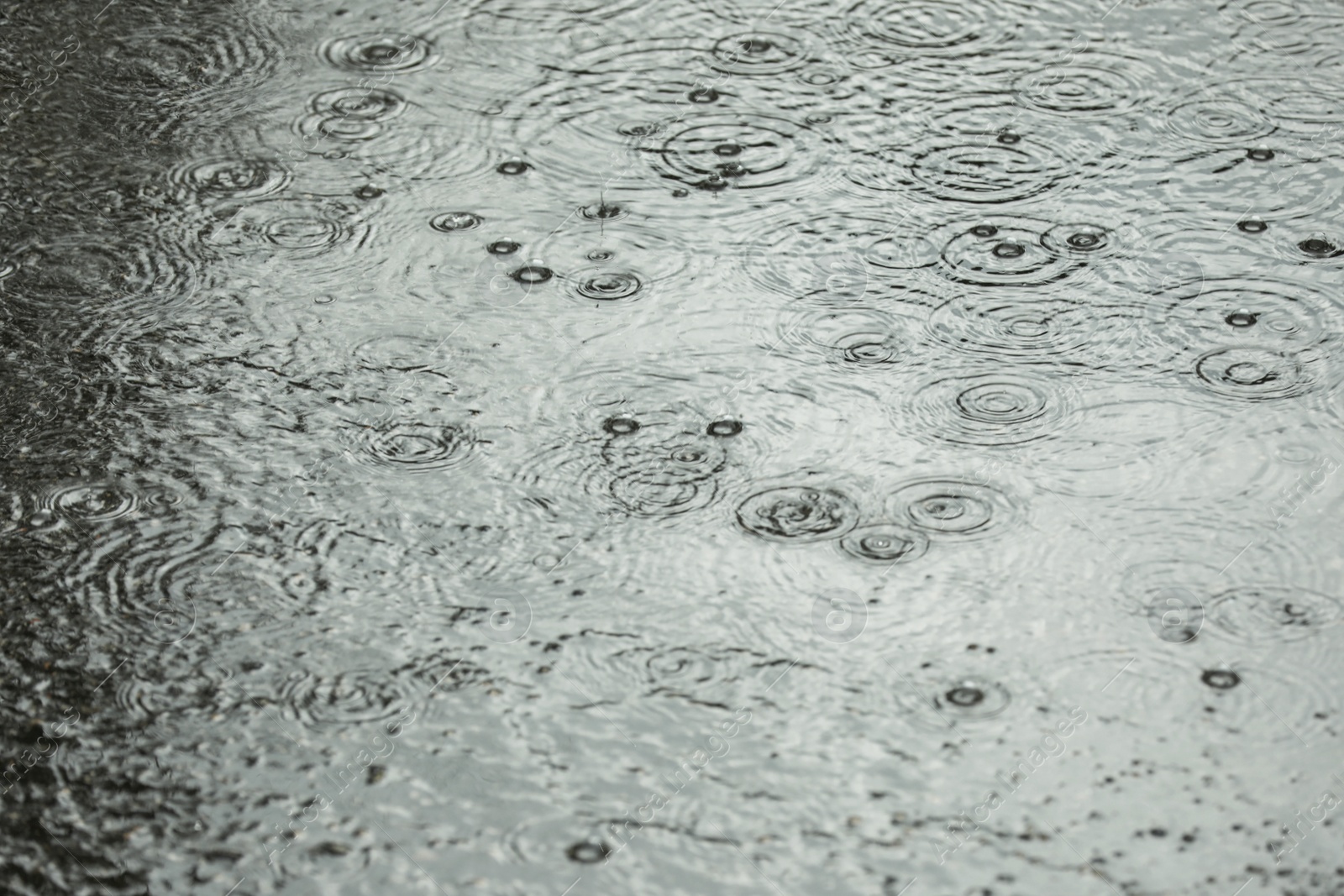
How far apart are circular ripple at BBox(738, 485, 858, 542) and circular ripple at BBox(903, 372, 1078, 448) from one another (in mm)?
186

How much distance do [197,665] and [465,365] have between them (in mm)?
622

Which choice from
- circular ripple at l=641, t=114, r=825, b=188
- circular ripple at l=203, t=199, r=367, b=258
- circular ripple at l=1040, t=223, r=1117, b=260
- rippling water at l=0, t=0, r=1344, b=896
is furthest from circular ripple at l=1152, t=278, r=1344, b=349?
circular ripple at l=203, t=199, r=367, b=258

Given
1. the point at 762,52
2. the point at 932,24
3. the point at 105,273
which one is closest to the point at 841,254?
the point at 762,52

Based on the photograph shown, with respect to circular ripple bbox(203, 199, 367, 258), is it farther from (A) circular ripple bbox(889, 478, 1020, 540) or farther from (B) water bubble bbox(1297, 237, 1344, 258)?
(B) water bubble bbox(1297, 237, 1344, 258)

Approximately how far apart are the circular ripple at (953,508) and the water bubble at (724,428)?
25cm

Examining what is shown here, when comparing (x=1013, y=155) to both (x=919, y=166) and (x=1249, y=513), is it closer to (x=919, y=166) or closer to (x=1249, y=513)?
(x=919, y=166)

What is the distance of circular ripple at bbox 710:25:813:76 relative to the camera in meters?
2.79

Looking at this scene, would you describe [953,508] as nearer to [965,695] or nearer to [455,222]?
[965,695]

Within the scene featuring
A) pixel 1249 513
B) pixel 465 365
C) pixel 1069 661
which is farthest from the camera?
pixel 465 365

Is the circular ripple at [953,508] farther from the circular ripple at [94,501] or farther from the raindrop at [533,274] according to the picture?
the circular ripple at [94,501]

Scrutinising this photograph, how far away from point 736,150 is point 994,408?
0.80 meters

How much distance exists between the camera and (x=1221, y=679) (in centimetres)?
164

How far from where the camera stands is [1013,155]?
99.2 inches

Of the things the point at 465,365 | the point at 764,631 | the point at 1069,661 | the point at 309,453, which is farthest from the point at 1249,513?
the point at 309,453
